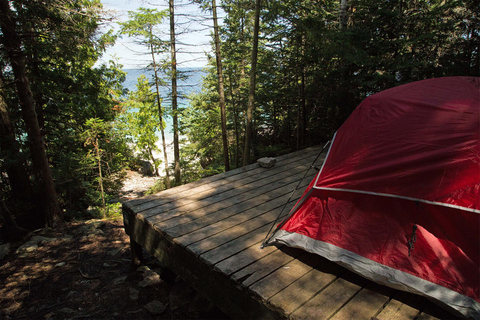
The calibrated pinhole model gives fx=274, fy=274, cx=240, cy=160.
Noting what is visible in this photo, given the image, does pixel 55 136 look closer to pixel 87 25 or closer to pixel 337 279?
pixel 87 25

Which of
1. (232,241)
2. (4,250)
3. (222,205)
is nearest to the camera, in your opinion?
(232,241)

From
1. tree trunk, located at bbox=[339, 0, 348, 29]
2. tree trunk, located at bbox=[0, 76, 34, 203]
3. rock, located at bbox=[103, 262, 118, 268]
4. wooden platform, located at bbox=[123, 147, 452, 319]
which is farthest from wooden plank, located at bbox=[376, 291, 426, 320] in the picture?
tree trunk, located at bbox=[339, 0, 348, 29]

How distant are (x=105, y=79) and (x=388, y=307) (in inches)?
422

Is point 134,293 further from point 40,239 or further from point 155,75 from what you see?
point 155,75

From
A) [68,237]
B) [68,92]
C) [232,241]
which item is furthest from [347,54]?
[68,92]

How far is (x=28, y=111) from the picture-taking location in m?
5.57

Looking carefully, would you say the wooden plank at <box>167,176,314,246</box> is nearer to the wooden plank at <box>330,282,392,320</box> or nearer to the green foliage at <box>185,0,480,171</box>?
the wooden plank at <box>330,282,392,320</box>

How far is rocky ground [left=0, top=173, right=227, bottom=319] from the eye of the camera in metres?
3.41

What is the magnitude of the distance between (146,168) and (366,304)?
611 inches

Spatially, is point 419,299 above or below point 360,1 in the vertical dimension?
below

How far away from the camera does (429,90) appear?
2957 mm

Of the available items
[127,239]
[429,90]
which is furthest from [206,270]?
[127,239]

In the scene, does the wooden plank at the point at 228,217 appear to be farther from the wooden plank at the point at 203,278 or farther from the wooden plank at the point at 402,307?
the wooden plank at the point at 402,307

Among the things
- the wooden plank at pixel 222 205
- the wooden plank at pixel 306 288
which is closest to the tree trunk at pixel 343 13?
the wooden plank at pixel 222 205
